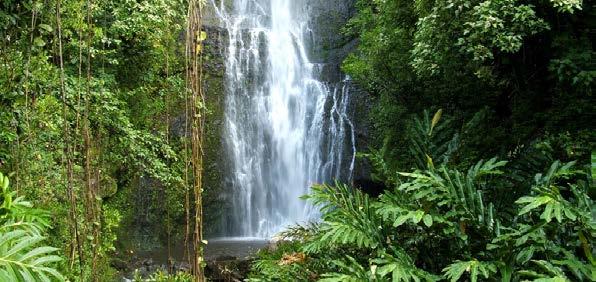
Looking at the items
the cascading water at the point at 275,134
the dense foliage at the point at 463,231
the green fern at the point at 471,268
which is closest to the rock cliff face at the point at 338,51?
the cascading water at the point at 275,134

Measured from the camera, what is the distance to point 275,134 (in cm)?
1552

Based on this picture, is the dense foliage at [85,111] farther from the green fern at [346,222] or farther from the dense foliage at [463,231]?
the dense foliage at [463,231]

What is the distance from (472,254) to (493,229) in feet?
0.88

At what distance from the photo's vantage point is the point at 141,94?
948cm

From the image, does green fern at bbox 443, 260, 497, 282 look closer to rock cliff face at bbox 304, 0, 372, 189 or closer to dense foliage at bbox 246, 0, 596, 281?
dense foliage at bbox 246, 0, 596, 281

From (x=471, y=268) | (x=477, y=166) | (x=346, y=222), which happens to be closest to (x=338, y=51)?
(x=477, y=166)

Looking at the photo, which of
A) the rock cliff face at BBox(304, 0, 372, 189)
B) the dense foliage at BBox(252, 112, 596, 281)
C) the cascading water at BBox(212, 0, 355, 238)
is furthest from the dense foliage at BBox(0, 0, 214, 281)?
the rock cliff face at BBox(304, 0, 372, 189)

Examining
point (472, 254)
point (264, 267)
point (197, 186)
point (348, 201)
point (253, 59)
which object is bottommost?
point (264, 267)

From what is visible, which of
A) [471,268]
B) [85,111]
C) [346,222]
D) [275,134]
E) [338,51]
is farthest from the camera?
[338,51]

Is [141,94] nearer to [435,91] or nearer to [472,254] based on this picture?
[435,91]

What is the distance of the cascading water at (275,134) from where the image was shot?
48.6 ft

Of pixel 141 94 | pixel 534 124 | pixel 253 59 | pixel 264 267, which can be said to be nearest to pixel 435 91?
pixel 534 124

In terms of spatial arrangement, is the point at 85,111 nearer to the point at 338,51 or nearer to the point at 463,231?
the point at 463,231

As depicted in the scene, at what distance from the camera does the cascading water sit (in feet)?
48.6
